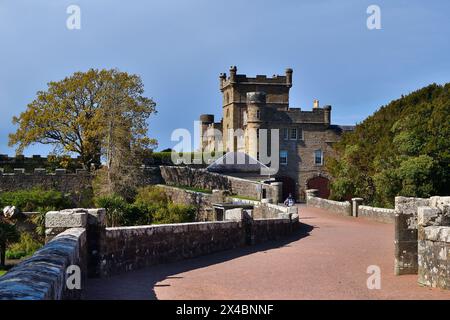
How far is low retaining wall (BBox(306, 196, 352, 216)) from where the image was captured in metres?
31.9

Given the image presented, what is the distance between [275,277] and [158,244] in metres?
2.76

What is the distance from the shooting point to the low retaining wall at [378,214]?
2686 cm

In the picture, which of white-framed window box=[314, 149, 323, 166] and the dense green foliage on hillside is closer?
the dense green foliage on hillside

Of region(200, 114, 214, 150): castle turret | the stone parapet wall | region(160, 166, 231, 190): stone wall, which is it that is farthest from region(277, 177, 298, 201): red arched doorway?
the stone parapet wall

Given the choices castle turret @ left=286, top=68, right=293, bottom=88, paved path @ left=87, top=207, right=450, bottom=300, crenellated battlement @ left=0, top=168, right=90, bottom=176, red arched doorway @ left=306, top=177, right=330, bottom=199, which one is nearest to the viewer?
paved path @ left=87, top=207, right=450, bottom=300

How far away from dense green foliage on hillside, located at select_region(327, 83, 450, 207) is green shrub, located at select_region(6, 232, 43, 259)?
1741 cm

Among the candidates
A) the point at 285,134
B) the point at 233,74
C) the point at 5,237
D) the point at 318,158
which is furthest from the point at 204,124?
the point at 5,237

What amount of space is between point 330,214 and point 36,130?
2283 centimetres

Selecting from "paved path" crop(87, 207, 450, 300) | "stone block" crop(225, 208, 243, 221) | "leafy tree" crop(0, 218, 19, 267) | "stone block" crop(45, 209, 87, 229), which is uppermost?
"stone block" crop(45, 209, 87, 229)

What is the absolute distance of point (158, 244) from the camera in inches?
511

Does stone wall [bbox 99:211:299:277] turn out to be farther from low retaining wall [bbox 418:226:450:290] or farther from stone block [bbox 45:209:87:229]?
low retaining wall [bbox 418:226:450:290]

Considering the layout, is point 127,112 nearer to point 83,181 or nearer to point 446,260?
point 83,181

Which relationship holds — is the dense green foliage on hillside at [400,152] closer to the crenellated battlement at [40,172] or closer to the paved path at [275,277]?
the paved path at [275,277]
